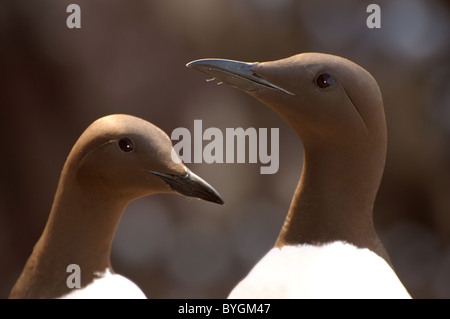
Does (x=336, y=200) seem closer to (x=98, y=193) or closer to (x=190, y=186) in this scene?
(x=190, y=186)

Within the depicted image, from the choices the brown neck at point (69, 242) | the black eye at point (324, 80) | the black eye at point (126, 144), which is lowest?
the brown neck at point (69, 242)

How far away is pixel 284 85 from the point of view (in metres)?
1.87

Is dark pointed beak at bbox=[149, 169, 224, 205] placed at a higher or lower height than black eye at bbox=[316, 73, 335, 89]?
lower

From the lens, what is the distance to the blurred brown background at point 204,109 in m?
3.12

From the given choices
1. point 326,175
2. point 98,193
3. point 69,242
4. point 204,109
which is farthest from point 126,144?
point 204,109

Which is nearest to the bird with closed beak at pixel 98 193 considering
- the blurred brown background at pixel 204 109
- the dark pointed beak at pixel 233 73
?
the dark pointed beak at pixel 233 73

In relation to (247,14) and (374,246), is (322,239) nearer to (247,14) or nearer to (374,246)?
(374,246)

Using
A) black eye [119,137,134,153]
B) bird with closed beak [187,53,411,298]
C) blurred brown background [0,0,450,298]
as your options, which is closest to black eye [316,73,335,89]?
bird with closed beak [187,53,411,298]

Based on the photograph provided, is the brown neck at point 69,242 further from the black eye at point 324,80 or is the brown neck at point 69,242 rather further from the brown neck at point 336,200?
the black eye at point 324,80

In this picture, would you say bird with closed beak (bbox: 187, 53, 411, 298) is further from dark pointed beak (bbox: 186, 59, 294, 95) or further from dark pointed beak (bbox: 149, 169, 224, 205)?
dark pointed beak (bbox: 149, 169, 224, 205)

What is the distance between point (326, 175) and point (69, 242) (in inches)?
27.1

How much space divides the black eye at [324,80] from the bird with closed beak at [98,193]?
39 cm

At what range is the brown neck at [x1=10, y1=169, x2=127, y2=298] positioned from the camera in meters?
1.87

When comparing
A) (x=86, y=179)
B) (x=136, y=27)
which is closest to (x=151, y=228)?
(x=136, y=27)
